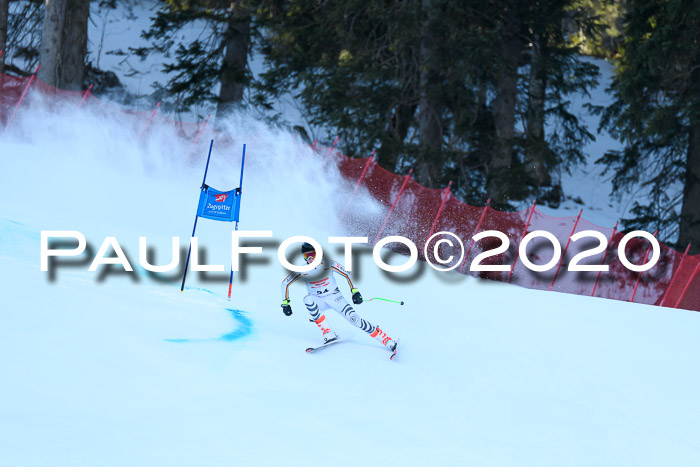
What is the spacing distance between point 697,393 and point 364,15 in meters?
17.5

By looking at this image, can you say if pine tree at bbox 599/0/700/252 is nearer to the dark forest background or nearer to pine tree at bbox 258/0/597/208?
the dark forest background

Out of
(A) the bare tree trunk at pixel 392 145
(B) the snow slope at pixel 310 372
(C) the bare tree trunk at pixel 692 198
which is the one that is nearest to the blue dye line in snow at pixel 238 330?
(B) the snow slope at pixel 310 372

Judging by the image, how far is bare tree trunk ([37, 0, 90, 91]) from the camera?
22.7 meters

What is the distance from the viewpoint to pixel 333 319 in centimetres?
1180

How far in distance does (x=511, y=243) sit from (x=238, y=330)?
8.65 metres

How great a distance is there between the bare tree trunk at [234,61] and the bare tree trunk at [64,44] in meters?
4.62

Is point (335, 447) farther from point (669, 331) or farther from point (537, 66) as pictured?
point (537, 66)

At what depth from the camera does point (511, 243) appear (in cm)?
1669

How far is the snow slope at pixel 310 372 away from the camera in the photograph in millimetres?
6359

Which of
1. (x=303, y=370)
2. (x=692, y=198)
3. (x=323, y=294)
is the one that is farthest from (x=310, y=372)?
(x=692, y=198)

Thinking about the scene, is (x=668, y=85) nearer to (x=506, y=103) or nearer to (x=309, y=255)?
(x=506, y=103)

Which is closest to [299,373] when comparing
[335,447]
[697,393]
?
[335,447]

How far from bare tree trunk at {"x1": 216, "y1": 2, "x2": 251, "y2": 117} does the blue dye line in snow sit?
1592 centimetres

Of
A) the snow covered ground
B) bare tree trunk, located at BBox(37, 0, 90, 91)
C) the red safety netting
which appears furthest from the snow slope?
bare tree trunk, located at BBox(37, 0, 90, 91)
